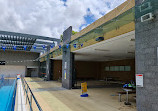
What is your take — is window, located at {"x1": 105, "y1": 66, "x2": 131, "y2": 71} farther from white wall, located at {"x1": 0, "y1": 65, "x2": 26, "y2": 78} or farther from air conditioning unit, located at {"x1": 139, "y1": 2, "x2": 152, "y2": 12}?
white wall, located at {"x1": 0, "y1": 65, "x2": 26, "y2": 78}

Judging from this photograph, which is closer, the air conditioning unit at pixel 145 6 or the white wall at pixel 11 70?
the air conditioning unit at pixel 145 6

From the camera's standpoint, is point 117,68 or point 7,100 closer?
point 7,100

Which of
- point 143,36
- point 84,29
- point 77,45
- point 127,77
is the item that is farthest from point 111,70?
point 143,36

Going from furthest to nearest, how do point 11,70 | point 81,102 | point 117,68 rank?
point 11,70 < point 117,68 < point 81,102

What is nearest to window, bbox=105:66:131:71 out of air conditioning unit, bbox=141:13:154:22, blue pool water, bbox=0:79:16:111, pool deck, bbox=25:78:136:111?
pool deck, bbox=25:78:136:111

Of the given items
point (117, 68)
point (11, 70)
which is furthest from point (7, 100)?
point (11, 70)

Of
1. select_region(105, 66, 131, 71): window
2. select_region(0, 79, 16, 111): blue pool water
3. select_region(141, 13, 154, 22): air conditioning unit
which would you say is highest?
select_region(141, 13, 154, 22): air conditioning unit

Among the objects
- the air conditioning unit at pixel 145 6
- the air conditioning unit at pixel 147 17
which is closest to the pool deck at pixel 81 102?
the air conditioning unit at pixel 147 17

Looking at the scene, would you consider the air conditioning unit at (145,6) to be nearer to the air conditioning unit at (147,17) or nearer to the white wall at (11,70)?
the air conditioning unit at (147,17)

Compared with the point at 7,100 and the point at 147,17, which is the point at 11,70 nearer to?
the point at 7,100

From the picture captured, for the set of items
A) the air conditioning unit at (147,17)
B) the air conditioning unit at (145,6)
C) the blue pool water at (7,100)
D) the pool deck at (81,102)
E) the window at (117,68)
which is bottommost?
the blue pool water at (7,100)

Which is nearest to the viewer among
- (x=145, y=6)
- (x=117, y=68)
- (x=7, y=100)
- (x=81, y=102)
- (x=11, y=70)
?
(x=145, y=6)

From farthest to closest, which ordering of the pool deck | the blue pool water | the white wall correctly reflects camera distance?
the white wall, the blue pool water, the pool deck

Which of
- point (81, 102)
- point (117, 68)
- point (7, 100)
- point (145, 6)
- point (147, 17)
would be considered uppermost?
point (145, 6)
